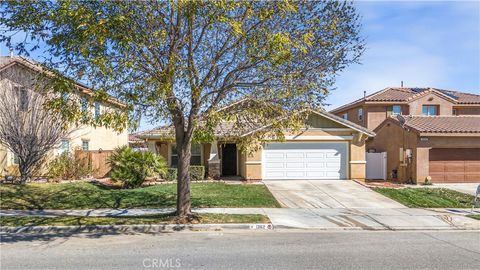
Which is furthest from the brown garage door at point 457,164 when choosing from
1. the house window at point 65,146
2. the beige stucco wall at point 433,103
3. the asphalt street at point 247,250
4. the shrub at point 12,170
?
the shrub at point 12,170

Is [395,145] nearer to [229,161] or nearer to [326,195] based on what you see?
[326,195]

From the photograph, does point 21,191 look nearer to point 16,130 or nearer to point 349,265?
point 16,130

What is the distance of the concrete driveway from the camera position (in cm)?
1580

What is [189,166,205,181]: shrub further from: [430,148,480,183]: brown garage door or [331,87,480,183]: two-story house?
[430,148,480,183]: brown garage door

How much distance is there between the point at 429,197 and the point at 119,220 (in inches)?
493

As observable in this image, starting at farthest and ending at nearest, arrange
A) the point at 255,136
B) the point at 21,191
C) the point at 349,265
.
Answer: the point at 21,191 → the point at 255,136 → the point at 349,265

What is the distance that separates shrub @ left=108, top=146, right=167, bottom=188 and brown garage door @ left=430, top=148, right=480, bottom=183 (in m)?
15.0

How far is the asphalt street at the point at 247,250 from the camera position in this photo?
7.64 meters

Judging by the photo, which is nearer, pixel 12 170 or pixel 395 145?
pixel 12 170

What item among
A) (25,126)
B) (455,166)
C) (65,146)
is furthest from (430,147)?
(65,146)

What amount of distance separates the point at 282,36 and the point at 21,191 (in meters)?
12.8

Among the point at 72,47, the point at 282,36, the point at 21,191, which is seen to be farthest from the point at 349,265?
the point at 21,191

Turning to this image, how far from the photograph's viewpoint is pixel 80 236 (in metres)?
10.3

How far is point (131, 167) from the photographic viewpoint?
62.3 feet
